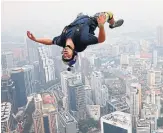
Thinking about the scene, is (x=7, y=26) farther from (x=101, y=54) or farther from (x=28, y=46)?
(x=101, y=54)

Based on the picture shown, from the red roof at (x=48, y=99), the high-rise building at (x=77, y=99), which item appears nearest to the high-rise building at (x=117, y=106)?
the high-rise building at (x=77, y=99)

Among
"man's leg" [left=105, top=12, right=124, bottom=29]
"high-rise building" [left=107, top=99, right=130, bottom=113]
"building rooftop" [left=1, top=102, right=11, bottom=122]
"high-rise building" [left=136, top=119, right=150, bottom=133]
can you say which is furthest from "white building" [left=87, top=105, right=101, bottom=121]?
"man's leg" [left=105, top=12, right=124, bottom=29]

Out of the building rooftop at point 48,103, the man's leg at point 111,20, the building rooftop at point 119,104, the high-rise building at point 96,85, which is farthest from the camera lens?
the building rooftop at point 119,104

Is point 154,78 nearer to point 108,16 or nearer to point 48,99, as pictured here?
point 48,99

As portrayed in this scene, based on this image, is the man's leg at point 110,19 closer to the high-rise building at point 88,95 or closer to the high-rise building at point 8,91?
the high-rise building at point 8,91

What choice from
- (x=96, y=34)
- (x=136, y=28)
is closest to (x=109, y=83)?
(x=136, y=28)

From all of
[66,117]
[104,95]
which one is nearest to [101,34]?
[104,95]

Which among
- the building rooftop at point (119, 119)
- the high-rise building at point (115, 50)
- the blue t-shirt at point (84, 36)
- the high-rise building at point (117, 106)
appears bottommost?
the building rooftop at point (119, 119)
